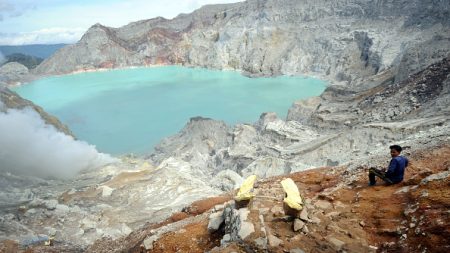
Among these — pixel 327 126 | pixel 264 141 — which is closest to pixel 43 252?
pixel 264 141

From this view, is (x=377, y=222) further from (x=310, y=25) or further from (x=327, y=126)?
(x=310, y=25)

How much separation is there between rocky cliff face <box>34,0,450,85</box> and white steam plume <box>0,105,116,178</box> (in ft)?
83.8

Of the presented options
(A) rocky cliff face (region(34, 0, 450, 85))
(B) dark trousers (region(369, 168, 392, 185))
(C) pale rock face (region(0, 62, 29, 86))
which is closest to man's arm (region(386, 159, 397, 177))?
(B) dark trousers (region(369, 168, 392, 185))

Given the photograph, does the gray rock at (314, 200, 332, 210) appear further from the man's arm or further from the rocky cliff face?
the rocky cliff face

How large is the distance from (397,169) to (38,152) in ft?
76.3

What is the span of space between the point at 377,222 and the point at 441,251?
4.85ft

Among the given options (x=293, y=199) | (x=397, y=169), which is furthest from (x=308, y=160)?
(x=293, y=199)

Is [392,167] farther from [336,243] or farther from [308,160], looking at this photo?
[308,160]

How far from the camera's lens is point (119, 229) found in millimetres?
17531

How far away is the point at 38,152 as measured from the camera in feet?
87.6

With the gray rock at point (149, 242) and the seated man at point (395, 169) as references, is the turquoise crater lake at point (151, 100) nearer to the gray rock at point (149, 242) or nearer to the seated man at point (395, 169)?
the gray rock at point (149, 242)

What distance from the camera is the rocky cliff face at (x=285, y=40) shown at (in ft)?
184

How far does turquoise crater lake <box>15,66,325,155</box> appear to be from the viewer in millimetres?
43219

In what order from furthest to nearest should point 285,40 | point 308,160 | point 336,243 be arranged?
1. point 285,40
2. point 308,160
3. point 336,243
